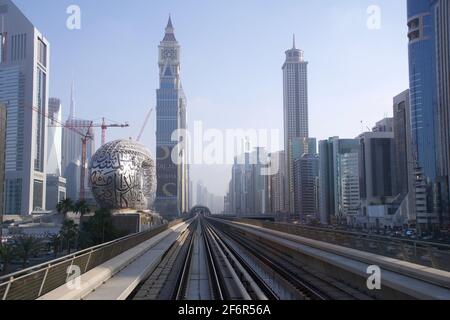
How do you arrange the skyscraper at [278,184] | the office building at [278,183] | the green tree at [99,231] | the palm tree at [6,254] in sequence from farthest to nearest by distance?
the skyscraper at [278,184], the office building at [278,183], the green tree at [99,231], the palm tree at [6,254]

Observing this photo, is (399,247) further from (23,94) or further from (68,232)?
(23,94)

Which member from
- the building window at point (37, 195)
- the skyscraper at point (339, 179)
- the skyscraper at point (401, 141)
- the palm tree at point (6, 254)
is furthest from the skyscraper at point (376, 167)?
the palm tree at point (6, 254)

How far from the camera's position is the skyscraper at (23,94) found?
151m

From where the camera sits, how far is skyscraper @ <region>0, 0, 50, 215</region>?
150875 millimetres

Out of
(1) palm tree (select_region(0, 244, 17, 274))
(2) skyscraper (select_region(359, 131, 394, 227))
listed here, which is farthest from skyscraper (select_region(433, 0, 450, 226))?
(1) palm tree (select_region(0, 244, 17, 274))

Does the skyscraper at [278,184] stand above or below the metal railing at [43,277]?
above

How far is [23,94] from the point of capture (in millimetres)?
158750

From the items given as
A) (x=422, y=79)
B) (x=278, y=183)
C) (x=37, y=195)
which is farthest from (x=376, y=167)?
(x=37, y=195)

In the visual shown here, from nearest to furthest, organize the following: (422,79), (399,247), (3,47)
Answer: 1. (399,247)
2. (422,79)
3. (3,47)

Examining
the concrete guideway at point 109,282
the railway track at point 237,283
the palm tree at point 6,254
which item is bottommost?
the palm tree at point 6,254

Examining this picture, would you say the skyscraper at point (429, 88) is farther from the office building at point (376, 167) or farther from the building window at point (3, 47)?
the building window at point (3, 47)

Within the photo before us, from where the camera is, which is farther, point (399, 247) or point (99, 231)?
point (99, 231)
